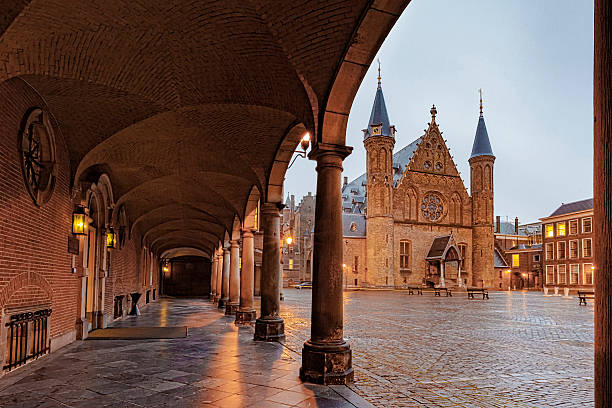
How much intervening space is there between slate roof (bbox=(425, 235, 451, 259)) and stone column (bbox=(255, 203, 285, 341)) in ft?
110

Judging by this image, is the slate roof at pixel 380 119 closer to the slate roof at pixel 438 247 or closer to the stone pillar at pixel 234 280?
the slate roof at pixel 438 247

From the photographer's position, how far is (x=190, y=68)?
21.6 feet

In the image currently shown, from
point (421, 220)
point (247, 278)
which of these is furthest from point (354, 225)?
point (247, 278)

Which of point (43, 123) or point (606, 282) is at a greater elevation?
point (43, 123)

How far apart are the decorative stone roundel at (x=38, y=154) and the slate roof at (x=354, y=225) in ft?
119

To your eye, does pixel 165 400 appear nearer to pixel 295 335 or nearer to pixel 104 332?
pixel 295 335

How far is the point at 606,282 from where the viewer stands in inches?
73.8

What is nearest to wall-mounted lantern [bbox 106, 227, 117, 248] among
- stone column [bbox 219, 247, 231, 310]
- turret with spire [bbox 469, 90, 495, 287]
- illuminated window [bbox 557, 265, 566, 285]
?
stone column [bbox 219, 247, 231, 310]

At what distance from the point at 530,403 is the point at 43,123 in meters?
7.70

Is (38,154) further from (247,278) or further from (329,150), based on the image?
(247,278)

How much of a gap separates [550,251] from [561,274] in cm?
264

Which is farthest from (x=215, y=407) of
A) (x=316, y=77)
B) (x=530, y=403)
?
(x=316, y=77)

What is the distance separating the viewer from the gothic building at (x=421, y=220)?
41.2 m

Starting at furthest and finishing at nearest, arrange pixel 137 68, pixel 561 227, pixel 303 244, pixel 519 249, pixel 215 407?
1. pixel 519 249
2. pixel 303 244
3. pixel 561 227
4. pixel 137 68
5. pixel 215 407
